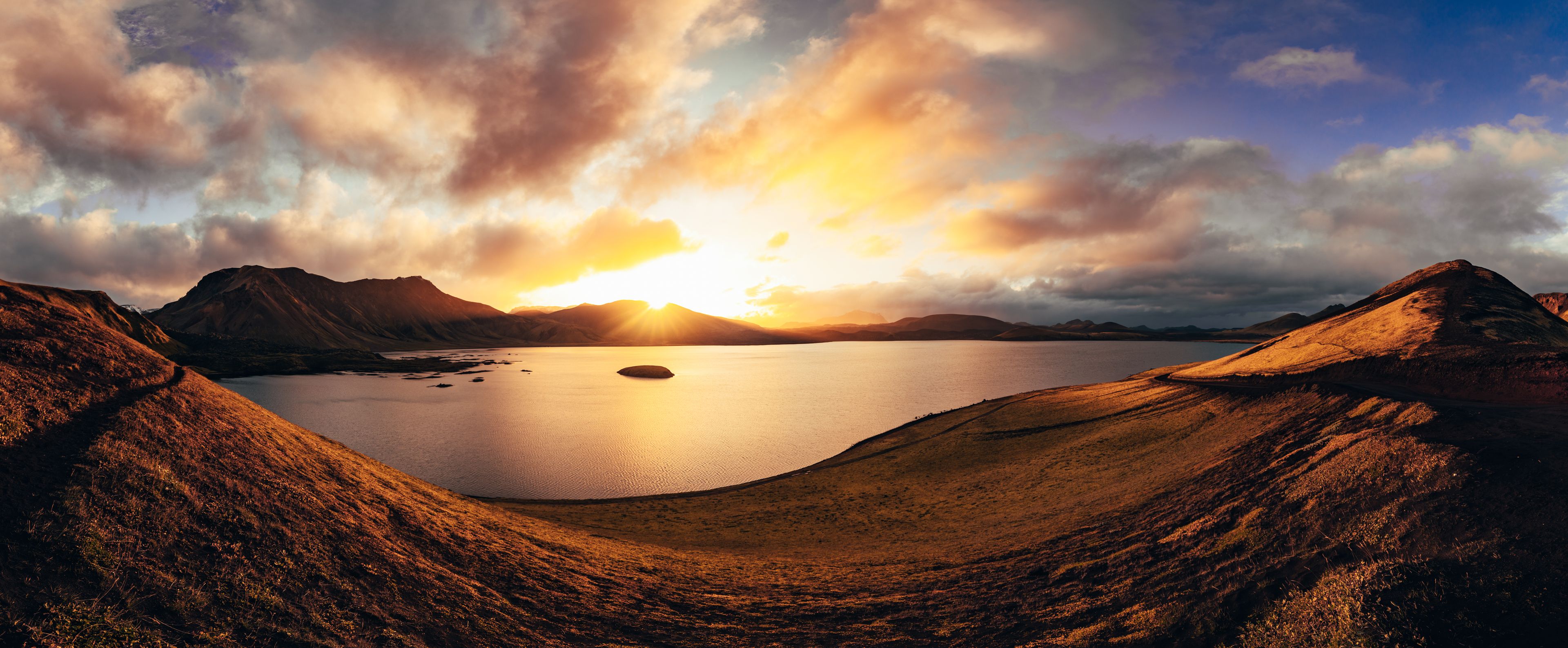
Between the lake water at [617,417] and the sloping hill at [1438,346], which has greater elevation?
the sloping hill at [1438,346]

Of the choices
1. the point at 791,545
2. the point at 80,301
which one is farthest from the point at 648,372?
the point at 791,545

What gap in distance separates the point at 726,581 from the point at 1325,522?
14812 mm

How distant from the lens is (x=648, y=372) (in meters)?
131

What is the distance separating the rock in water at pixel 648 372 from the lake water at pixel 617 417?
11.2 ft

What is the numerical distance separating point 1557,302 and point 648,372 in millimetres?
153886

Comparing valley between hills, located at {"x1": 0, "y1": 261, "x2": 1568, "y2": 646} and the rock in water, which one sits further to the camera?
the rock in water

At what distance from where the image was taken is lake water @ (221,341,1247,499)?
130ft

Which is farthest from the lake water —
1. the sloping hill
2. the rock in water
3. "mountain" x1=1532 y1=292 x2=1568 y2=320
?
"mountain" x1=1532 y1=292 x2=1568 y2=320

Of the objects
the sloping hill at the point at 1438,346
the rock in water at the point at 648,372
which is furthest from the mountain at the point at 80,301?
the rock in water at the point at 648,372

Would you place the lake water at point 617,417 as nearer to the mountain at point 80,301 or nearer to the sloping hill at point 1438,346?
the mountain at point 80,301

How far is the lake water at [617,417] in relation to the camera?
39594 millimetres

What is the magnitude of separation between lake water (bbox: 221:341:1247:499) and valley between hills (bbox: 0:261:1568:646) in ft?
61.6

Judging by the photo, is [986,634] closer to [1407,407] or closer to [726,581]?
[726,581]

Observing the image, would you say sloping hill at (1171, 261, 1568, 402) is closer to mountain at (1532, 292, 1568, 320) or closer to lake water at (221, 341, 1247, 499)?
lake water at (221, 341, 1247, 499)
